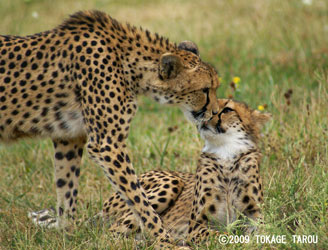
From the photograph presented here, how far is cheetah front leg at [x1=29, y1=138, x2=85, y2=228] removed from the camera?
412 cm

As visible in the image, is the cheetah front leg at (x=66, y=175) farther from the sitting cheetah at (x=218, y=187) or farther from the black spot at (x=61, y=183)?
the sitting cheetah at (x=218, y=187)

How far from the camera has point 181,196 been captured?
4141mm

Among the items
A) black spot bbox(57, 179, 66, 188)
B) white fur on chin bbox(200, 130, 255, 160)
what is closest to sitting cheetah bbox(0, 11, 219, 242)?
white fur on chin bbox(200, 130, 255, 160)

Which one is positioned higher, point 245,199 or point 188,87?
point 188,87

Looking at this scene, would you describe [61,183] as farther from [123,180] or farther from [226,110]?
[226,110]

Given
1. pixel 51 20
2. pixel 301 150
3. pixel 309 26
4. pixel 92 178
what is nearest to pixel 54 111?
pixel 92 178

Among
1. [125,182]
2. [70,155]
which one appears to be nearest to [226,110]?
[125,182]

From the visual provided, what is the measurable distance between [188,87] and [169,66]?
17cm

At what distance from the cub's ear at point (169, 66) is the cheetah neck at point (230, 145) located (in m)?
0.46

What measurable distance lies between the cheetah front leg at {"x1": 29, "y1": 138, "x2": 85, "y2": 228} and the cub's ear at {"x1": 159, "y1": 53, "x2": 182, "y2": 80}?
0.73 m

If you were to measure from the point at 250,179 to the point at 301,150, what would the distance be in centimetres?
104

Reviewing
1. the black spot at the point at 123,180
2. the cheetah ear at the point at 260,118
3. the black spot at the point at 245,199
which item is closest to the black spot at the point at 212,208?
the black spot at the point at 245,199

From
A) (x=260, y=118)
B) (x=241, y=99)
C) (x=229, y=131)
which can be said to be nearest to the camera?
(x=229, y=131)

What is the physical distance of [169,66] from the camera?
3783 millimetres
